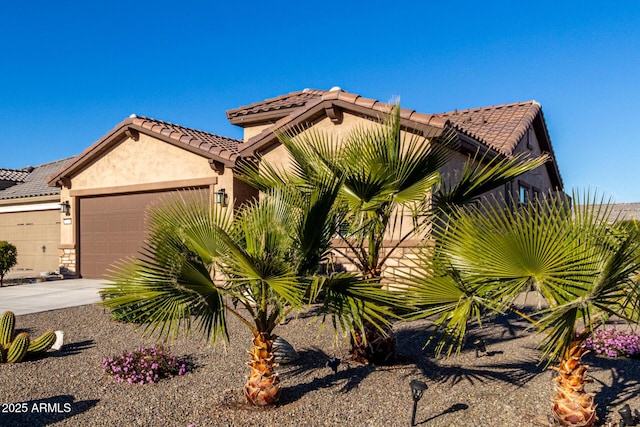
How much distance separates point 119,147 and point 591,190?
13523mm

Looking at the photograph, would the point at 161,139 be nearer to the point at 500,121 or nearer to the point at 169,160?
the point at 169,160

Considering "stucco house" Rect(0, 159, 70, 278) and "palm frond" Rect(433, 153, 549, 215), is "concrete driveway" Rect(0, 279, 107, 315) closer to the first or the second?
"stucco house" Rect(0, 159, 70, 278)

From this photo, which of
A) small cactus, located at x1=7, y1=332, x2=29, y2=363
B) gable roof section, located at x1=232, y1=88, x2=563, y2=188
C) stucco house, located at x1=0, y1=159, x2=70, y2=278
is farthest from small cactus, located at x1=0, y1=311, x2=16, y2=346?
stucco house, located at x1=0, y1=159, x2=70, y2=278

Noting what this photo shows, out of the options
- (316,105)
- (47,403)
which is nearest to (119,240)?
(316,105)

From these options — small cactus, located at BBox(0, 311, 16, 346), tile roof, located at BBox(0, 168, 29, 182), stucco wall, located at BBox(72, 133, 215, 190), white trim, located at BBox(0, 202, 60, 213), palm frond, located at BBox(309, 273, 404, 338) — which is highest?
tile roof, located at BBox(0, 168, 29, 182)

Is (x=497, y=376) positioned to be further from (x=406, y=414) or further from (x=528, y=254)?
(x=528, y=254)

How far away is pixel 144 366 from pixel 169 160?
8480mm

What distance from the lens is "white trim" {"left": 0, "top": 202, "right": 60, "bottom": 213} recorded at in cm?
1823

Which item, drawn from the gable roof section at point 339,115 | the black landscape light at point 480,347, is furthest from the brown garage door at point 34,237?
the black landscape light at point 480,347

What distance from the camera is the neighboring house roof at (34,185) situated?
63.7ft

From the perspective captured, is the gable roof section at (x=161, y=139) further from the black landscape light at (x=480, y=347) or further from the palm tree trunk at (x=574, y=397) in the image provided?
the palm tree trunk at (x=574, y=397)

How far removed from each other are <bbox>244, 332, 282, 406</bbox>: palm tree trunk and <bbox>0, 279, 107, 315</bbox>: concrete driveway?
5.50m

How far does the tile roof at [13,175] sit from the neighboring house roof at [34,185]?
0.48 ft

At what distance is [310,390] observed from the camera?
5430mm
